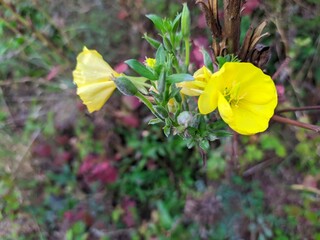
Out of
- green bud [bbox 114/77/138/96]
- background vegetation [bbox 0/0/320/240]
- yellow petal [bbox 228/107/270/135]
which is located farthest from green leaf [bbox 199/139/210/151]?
background vegetation [bbox 0/0/320/240]

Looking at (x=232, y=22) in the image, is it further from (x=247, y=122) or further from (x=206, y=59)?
(x=247, y=122)

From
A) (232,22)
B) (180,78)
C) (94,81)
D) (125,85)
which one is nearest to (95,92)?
(94,81)

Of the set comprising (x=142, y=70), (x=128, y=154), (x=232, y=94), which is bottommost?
(x=128, y=154)

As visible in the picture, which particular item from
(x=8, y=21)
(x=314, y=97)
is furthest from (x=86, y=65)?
(x=314, y=97)

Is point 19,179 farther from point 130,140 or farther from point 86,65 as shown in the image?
point 86,65

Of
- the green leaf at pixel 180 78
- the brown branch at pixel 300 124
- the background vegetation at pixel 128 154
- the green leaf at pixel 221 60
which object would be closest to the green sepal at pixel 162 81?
the green leaf at pixel 180 78

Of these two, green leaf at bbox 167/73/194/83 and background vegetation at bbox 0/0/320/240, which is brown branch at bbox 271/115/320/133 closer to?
green leaf at bbox 167/73/194/83
